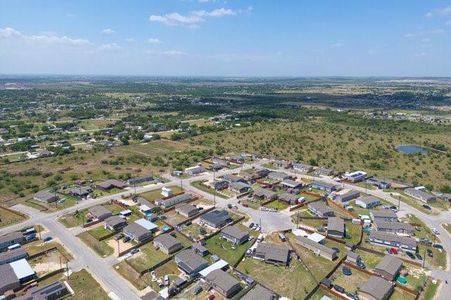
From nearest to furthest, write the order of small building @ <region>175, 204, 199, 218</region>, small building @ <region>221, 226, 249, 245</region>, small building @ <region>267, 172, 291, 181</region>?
small building @ <region>221, 226, 249, 245</region>, small building @ <region>175, 204, 199, 218</region>, small building @ <region>267, 172, 291, 181</region>

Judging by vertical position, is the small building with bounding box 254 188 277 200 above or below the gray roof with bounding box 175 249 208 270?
below

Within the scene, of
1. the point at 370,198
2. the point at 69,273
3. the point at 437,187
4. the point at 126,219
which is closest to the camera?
the point at 69,273

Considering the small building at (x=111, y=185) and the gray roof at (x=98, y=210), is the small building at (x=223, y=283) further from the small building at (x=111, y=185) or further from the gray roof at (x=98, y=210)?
the small building at (x=111, y=185)

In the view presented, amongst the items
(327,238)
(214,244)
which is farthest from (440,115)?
(214,244)

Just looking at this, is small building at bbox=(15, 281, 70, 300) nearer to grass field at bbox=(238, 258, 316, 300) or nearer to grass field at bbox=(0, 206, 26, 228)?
grass field at bbox=(238, 258, 316, 300)

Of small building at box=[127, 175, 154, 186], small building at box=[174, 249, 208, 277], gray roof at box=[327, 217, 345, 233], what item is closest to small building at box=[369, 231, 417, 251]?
gray roof at box=[327, 217, 345, 233]

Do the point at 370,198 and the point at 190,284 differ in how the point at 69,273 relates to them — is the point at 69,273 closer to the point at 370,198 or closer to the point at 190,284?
the point at 190,284
